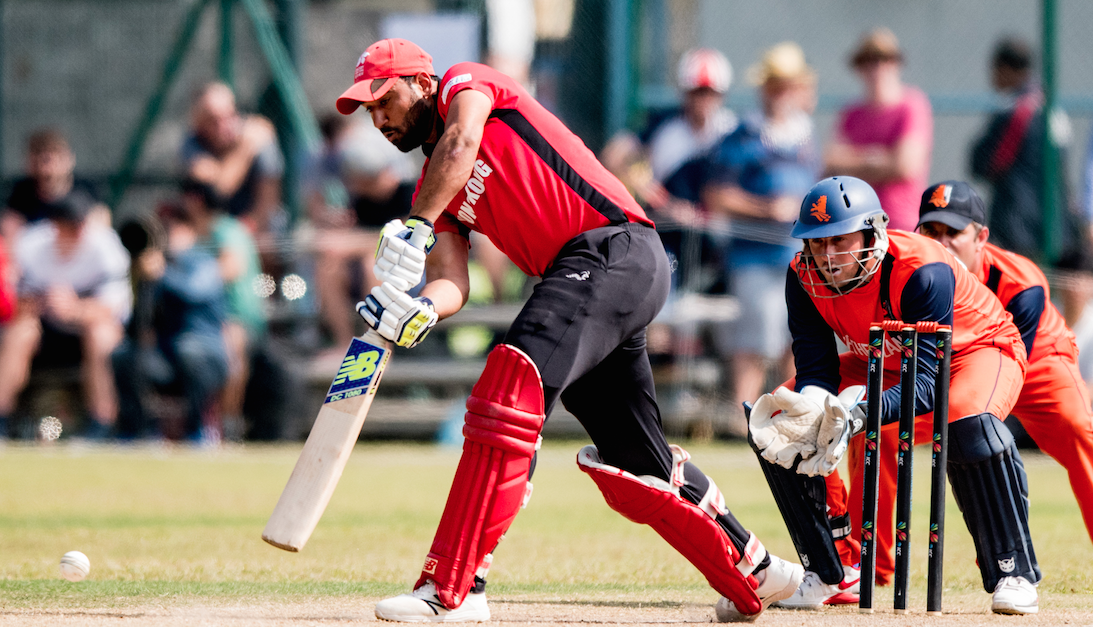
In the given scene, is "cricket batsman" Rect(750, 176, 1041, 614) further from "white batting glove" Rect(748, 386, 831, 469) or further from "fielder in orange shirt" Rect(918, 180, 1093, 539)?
"fielder in orange shirt" Rect(918, 180, 1093, 539)

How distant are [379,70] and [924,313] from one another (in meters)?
2.16

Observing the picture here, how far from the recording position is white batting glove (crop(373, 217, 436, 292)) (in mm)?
4336

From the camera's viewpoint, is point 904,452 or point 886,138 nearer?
point 904,452

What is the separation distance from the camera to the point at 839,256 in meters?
5.02

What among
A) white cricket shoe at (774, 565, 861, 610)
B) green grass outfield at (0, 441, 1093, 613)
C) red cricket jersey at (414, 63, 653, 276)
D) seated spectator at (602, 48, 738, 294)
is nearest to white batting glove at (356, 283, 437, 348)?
red cricket jersey at (414, 63, 653, 276)

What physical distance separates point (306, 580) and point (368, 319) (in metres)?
1.77

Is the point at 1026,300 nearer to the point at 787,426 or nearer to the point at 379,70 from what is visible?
the point at 787,426

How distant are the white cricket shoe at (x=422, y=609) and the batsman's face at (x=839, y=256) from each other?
1880mm

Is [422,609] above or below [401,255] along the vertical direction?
below

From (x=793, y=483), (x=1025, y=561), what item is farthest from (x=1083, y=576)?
(x=793, y=483)

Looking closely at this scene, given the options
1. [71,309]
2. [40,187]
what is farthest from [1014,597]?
[40,187]

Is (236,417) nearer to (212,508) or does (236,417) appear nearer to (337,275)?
(337,275)

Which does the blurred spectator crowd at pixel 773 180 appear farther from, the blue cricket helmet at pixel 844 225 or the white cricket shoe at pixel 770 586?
the white cricket shoe at pixel 770 586

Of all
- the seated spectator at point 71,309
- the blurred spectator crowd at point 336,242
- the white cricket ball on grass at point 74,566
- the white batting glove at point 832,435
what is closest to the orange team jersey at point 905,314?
the white batting glove at point 832,435
